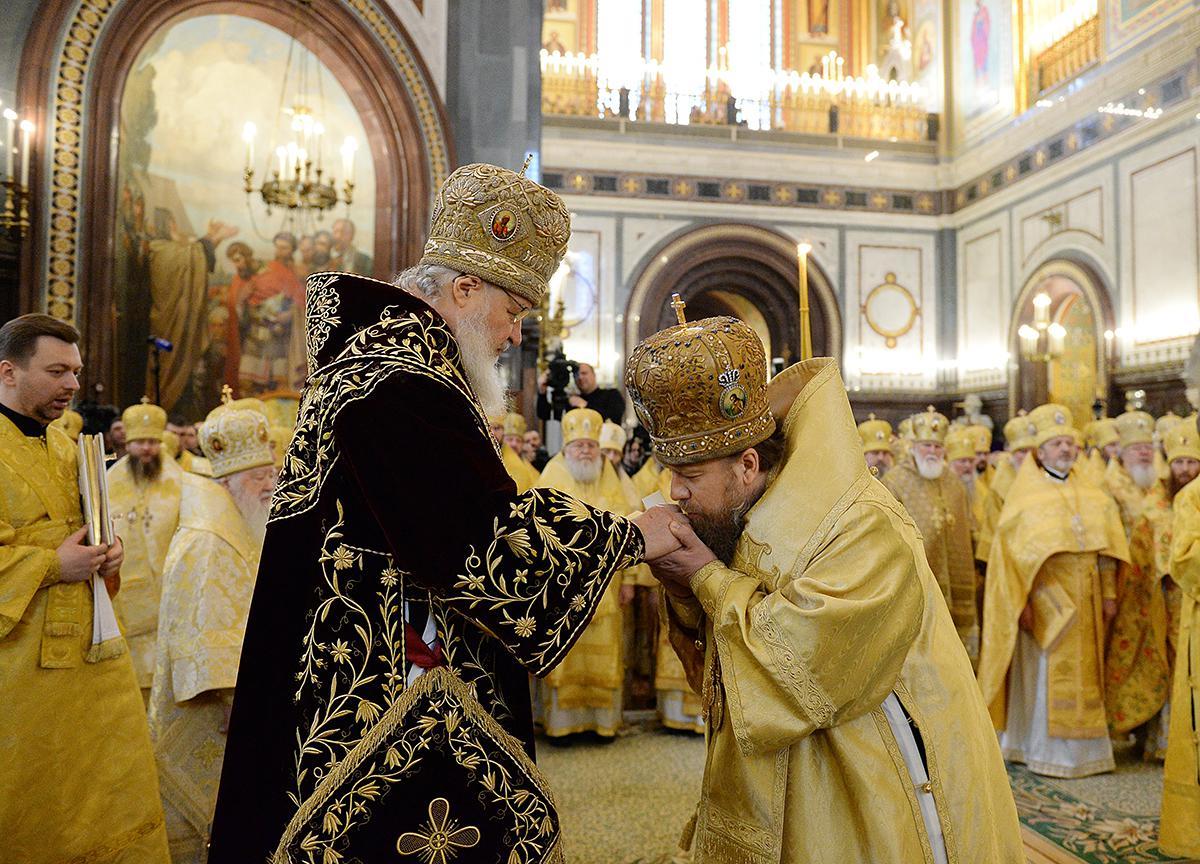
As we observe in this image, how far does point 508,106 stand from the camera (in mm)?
7805

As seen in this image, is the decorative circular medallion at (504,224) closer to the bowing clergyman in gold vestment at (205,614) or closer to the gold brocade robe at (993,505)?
the bowing clergyman in gold vestment at (205,614)

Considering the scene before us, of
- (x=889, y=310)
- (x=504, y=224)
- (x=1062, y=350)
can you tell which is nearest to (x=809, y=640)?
(x=504, y=224)

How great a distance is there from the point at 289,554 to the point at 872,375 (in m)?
16.1

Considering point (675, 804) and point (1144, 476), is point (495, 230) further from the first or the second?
point (1144, 476)

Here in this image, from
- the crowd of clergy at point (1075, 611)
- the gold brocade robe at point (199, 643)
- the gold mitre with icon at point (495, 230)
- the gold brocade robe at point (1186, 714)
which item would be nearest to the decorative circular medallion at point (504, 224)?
the gold mitre with icon at point (495, 230)

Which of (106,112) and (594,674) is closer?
(594,674)

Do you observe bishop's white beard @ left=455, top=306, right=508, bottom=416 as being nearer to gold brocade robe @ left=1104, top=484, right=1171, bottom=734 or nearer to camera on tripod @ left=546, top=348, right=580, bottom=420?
gold brocade robe @ left=1104, top=484, right=1171, bottom=734

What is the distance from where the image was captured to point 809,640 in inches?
60.7

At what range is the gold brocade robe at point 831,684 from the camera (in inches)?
61.7

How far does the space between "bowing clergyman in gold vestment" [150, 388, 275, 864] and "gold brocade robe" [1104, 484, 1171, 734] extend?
16.3ft

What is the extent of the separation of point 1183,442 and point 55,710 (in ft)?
19.6

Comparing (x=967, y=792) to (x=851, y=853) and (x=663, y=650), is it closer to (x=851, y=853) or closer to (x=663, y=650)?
(x=851, y=853)

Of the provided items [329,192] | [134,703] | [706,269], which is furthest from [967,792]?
[706,269]

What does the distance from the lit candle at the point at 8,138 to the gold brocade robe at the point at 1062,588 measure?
22.1 ft
